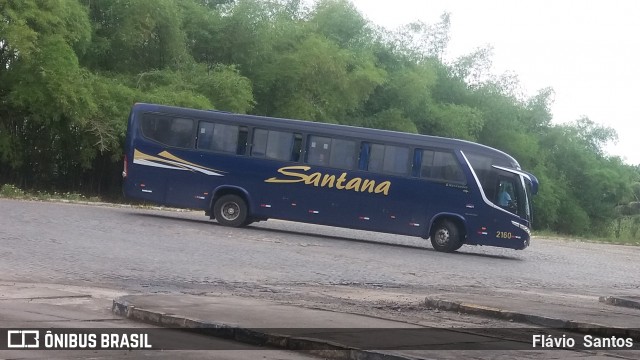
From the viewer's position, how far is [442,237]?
26.5 metres

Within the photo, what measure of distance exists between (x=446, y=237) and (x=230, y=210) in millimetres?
5877

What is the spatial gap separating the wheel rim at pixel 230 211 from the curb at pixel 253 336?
17.1m

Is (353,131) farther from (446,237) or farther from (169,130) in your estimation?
(169,130)

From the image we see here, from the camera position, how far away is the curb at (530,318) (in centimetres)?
1039

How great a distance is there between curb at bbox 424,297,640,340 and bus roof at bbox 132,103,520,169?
14.5 metres

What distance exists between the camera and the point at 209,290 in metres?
13.1

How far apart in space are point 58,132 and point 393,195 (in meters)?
16.7

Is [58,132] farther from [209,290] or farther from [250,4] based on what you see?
[209,290]

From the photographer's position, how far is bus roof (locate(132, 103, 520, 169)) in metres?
26.7

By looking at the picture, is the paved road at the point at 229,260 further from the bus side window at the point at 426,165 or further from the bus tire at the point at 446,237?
the bus side window at the point at 426,165

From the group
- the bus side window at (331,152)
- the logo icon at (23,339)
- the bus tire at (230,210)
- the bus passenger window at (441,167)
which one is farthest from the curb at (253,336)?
the bus passenger window at (441,167)

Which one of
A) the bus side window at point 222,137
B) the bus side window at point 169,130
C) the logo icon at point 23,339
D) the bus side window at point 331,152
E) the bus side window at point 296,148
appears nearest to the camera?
the logo icon at point 23,339

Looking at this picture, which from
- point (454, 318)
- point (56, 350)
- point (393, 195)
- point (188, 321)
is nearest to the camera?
point (56, 350)

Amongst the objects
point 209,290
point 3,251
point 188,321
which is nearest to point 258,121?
point 3,251
